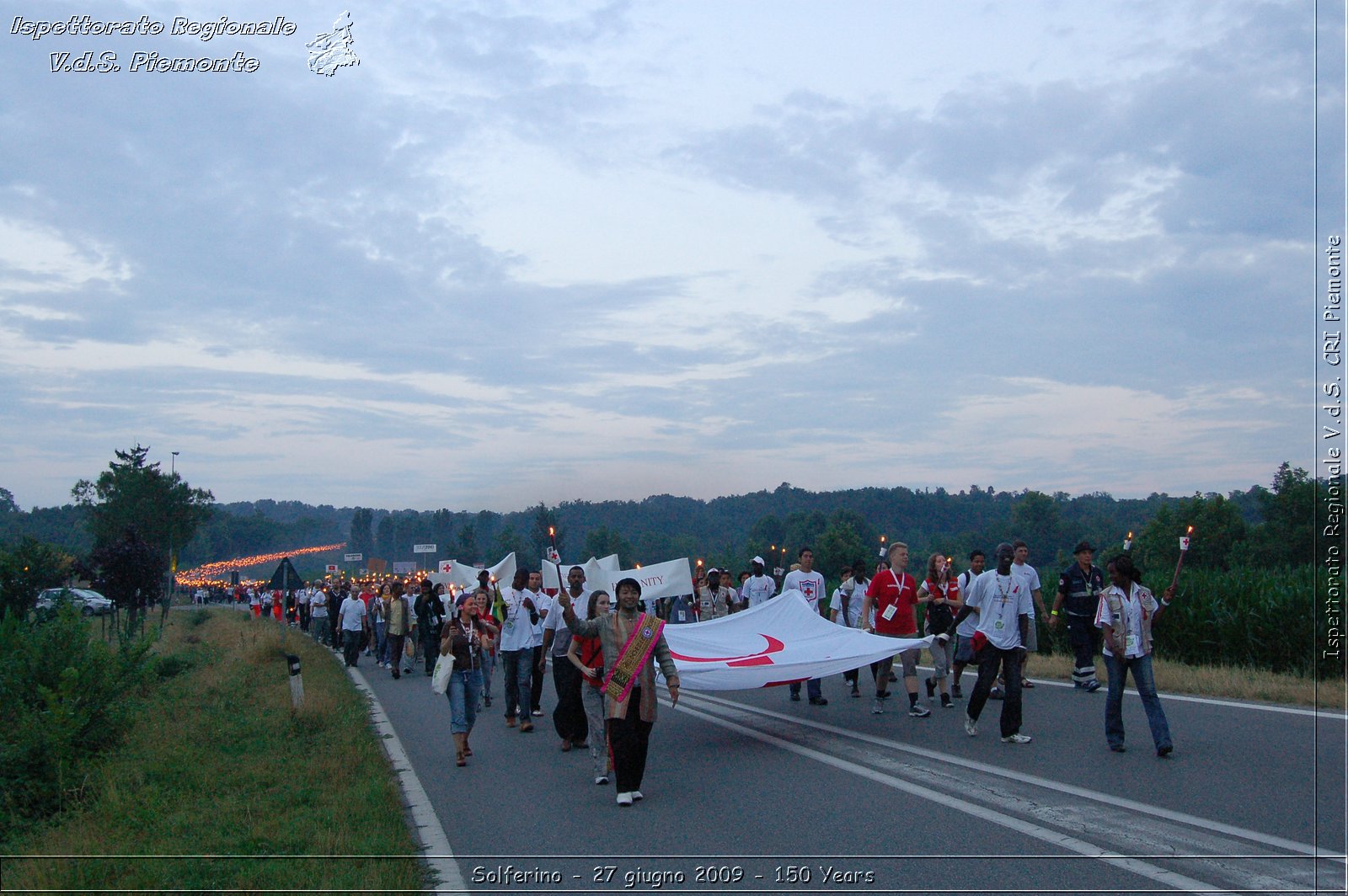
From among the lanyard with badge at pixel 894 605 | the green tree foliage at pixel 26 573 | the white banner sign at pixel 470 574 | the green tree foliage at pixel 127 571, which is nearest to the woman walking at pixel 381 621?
the white banner sign at pixel 470 574

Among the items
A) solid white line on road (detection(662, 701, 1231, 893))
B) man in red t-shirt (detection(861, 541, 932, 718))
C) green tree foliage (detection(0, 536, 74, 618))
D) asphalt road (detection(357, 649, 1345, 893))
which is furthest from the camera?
green tree foliage (detection(0, 536, 74, 618))

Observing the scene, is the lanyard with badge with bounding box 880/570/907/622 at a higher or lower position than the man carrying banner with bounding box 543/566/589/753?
higher

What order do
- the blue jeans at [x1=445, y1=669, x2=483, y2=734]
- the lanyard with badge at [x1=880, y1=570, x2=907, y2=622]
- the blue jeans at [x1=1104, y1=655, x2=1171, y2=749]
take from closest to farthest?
the blue jeans at [x1=1104, y1=655, x2=1171, y2=749] → the blue jeans at [x1=445, y1=669, x2=483, y2=734] → the lanyard with badge at [x1=880, y1=570, x2=907, y2=622]

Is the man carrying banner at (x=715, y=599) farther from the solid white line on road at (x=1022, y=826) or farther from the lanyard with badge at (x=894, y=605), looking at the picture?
the solid white line on road at (x=1022, y=826)

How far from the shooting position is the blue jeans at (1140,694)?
29.9ft

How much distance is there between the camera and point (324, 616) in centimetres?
3344

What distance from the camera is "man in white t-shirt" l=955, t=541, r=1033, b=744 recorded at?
10.1m

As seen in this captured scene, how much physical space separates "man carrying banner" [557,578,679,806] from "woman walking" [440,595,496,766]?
258cm

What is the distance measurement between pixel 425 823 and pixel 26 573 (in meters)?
31.1

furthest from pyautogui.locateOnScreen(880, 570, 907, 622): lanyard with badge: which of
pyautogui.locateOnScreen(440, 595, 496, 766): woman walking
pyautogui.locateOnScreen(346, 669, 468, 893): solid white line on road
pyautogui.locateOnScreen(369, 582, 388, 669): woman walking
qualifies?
pyautogui.locateOnScreen(369, 582, 388, 669): woman walking

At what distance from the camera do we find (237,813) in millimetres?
8594

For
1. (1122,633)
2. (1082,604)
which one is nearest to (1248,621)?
(1082,604)

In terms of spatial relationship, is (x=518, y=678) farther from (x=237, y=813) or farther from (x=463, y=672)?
(x=237, y=813)

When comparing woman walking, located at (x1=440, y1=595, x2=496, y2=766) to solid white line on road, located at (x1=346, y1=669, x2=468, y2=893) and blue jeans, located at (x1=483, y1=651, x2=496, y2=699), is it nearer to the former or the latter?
solid white line on road, located at (x1=346, y1=669, x2=468, y2=893)
